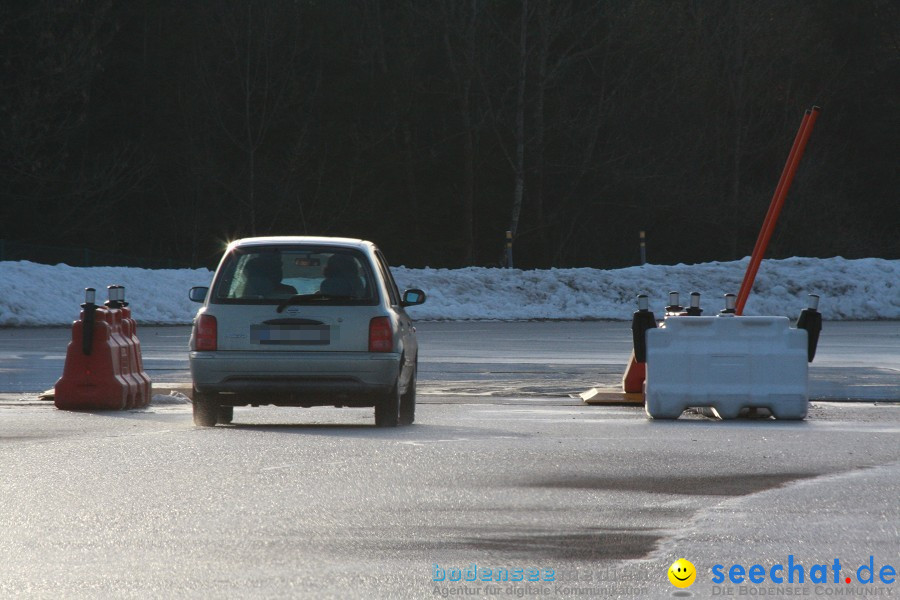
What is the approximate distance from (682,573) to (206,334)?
736 centimetres

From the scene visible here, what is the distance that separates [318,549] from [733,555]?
1834mm

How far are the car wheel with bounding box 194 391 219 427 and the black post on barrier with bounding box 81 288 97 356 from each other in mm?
1864

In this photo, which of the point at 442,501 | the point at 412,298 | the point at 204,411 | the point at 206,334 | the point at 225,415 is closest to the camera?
the point at 442,501

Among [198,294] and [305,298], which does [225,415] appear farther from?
[305,298]

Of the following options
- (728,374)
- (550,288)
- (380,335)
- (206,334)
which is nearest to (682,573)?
(380,335)

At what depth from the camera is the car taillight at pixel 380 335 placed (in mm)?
13734

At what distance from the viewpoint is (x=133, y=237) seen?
184 feet

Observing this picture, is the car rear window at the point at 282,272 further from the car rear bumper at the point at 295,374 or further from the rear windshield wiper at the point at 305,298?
the car rear bumper at the point at 295,374

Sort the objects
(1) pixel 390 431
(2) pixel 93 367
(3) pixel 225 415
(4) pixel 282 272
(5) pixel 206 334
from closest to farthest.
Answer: (1) pixel 390 431, (5) pixel 206 334, (4) pixel 282 272, (3) pixel 225 415, (2) pixel 93 367

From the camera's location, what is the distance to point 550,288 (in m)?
40.4

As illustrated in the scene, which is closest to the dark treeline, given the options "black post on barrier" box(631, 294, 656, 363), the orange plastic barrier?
the orange plastic barrier

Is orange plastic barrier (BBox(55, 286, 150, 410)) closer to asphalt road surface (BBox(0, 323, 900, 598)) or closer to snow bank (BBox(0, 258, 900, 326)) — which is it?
asphalt road surface (BBox(0, 323, 900, 598))

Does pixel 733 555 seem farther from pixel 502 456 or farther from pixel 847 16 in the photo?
pixel 847 16

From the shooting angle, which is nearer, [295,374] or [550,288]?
[295,374]
